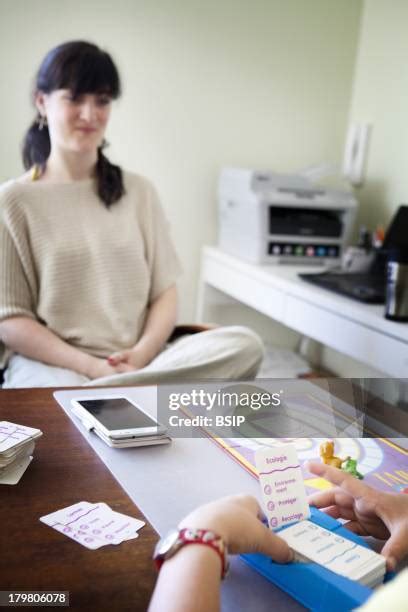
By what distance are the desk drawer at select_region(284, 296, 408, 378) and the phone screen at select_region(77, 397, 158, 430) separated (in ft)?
3.25

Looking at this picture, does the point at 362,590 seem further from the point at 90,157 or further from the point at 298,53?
the point at 298,53

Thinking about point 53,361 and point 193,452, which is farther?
point 53,361

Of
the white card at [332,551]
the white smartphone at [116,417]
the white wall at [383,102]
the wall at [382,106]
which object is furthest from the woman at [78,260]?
the white wall at [383,102]

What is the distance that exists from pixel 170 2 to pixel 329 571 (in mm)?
2515

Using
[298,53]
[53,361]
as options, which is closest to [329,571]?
[53,361]

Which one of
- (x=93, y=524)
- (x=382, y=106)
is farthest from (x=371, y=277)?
(x=93, y=524)

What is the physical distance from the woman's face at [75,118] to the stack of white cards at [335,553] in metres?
1.31

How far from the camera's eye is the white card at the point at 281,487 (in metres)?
0.68

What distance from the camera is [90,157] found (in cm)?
177

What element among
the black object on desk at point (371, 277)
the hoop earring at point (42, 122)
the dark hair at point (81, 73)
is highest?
the dark hair at point (81, 73)

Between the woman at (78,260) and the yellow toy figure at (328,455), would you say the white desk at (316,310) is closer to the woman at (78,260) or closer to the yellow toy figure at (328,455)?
the woman at (78,260)

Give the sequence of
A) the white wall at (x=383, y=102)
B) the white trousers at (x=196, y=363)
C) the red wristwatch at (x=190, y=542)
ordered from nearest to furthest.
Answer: the red wristwatch at (x=190, y=542)
the white trousers at (x=196, y=363)
the white wall at (x=383, y=102)

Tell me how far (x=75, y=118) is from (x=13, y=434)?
1.10 m

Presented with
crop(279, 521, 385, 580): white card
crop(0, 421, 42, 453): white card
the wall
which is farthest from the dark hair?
the wall
